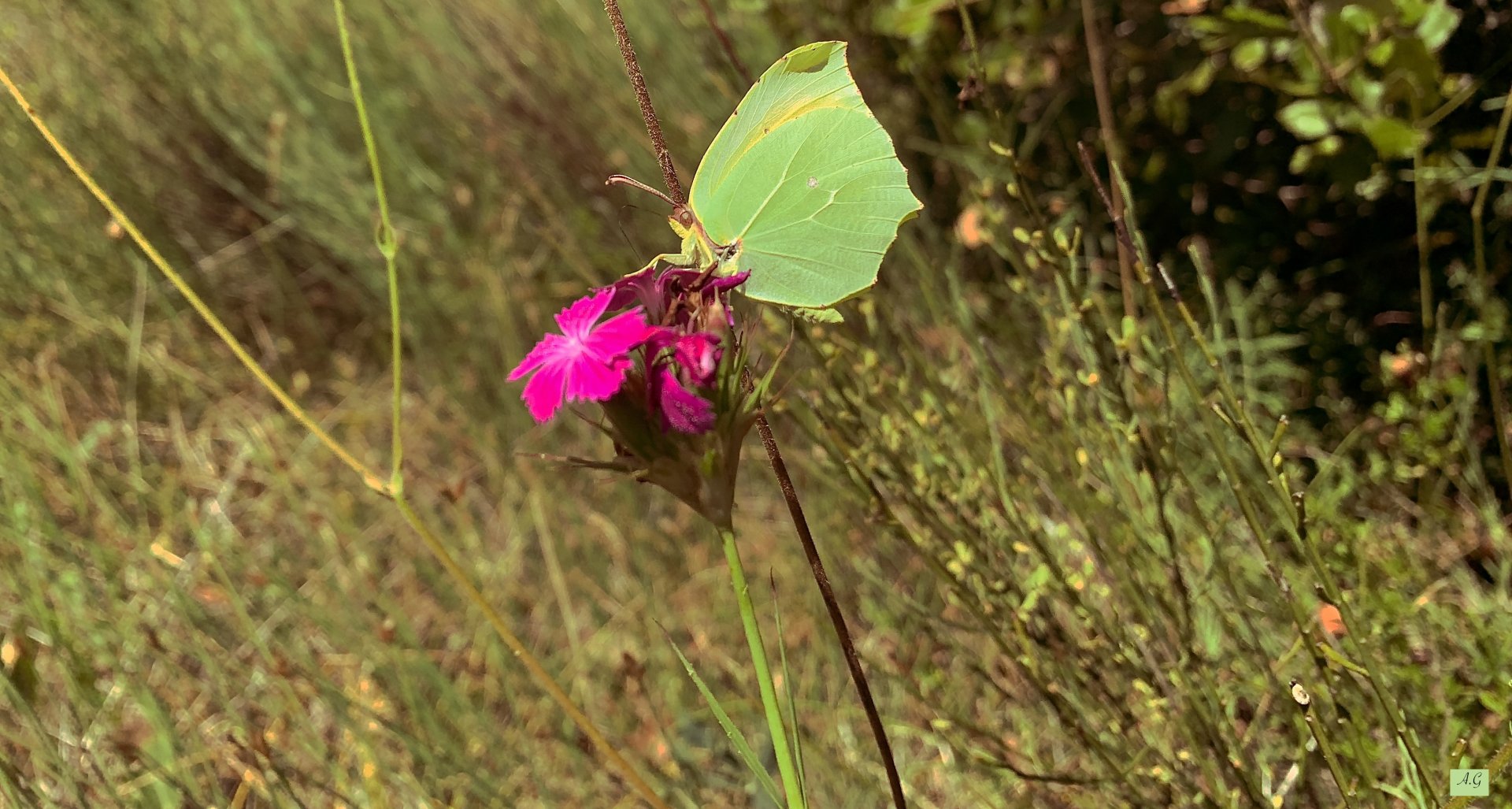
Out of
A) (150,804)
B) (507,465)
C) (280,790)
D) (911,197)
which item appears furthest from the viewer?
(507,465)

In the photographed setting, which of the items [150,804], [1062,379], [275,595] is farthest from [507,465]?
[1062,379]

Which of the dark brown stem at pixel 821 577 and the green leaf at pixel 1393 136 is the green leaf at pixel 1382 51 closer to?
the green leaf at pixel 1393 136

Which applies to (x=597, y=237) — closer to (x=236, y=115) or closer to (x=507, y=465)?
(x=507, y=465)

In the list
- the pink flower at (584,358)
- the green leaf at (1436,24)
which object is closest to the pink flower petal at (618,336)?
the pink flower at (584,358)

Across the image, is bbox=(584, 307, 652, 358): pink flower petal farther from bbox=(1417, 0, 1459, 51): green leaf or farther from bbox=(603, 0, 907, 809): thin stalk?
bbox=(1417, 0, 1459, 51): green leaf

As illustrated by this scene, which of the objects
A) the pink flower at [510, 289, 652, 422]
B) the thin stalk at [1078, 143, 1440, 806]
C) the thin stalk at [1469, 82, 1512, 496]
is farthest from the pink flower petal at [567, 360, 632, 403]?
the thin stalk at [1469, 82, 1512, 496]

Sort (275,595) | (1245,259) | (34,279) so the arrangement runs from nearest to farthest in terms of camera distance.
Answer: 1. (275,595)
2. (1245,259)
3. (34,279)
